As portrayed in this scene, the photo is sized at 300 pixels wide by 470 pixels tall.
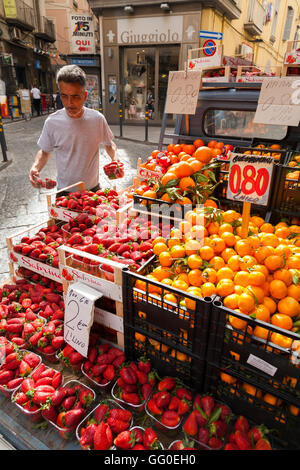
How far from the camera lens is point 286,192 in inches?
87.2

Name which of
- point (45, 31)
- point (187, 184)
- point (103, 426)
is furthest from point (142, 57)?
point (103, 426)

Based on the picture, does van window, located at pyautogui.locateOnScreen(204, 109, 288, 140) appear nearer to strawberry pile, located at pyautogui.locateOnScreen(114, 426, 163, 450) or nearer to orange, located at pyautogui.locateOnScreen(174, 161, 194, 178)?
orange, located at pyautogui.locateOnScreen(174, 161, 194, 178)

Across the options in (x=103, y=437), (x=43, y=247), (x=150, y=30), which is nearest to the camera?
(x=103, y=437)

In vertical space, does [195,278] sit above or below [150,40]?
below

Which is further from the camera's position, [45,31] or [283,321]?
[45,31]

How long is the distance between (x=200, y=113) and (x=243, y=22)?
18.8 m

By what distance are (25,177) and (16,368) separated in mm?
5962

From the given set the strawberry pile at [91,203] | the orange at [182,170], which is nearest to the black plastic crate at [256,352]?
the orange at [182,170]

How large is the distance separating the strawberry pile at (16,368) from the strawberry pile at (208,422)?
35.9 inches

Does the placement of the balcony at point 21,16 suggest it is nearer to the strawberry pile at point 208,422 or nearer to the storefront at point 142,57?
the storefront at point 142,57

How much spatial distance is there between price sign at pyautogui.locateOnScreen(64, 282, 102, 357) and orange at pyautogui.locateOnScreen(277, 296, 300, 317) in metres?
0.93

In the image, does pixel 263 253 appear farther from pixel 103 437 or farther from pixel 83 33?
pixel 83 33

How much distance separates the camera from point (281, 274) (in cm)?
156

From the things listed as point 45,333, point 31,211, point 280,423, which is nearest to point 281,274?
point 280,423
